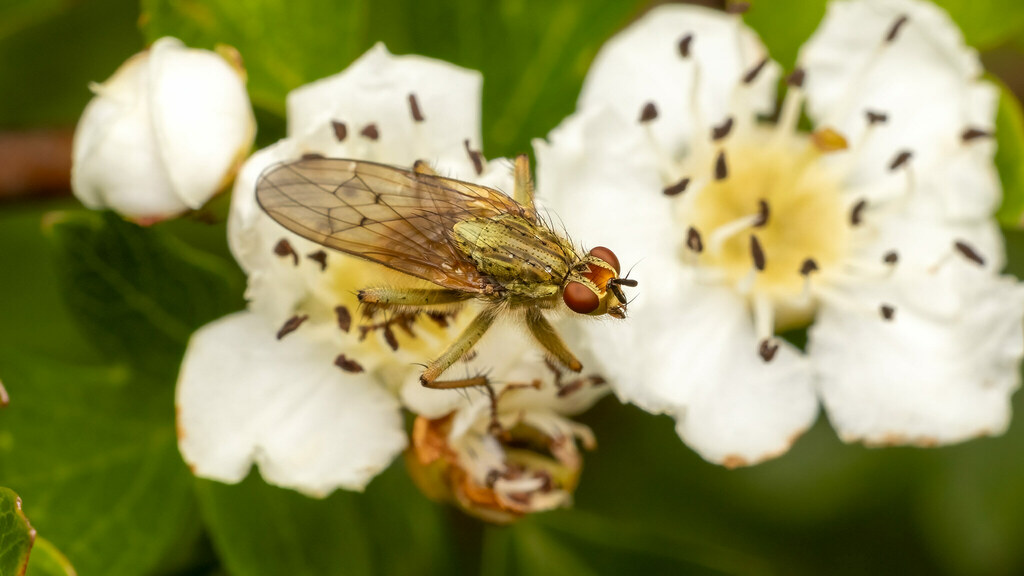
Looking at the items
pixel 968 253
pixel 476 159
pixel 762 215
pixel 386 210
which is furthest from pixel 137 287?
pixel 968 253

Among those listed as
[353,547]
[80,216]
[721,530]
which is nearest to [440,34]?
[80,216]

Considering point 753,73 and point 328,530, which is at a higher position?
point 753,73

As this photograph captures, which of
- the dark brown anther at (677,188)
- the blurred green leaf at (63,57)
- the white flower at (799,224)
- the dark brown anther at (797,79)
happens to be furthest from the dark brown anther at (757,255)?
the blurred green leaf at (63,57)

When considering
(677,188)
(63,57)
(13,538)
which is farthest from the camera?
(63,57)

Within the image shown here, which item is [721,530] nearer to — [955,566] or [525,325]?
[955,566]

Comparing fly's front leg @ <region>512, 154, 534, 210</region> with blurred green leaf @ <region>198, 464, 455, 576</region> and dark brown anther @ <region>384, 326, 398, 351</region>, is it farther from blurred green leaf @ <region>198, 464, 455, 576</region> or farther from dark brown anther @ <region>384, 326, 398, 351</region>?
blurred green leaf @ <region>198, 464, 455, 576</region>

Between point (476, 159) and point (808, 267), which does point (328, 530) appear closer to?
point (476, 159)

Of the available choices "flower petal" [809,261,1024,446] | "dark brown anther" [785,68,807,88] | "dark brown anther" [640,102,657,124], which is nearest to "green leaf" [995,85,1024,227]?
"flower petal" [809,261,1024,446]
